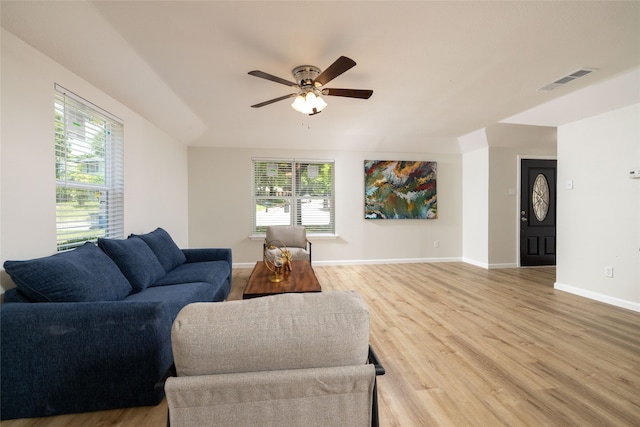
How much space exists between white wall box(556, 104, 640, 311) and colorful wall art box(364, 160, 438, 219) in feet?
6.66

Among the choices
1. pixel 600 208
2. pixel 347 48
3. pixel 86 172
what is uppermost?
pixel 347 48

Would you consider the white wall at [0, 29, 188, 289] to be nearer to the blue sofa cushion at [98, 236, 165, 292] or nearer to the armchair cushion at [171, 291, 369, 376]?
the blue sofa cushion at [98, 236, 165, 292]

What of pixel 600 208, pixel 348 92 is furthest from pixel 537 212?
pixel 348 92

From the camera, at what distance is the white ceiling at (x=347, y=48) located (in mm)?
1718

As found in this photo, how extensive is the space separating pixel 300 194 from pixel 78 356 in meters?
4.05

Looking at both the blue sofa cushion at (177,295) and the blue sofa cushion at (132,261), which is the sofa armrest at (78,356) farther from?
the blue sofa cushion at (132,261)

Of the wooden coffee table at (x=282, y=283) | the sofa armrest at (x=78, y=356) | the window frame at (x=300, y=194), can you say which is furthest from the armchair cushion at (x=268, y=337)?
the window frame at (x=300, y=194)

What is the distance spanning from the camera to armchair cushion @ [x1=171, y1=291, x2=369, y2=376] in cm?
72

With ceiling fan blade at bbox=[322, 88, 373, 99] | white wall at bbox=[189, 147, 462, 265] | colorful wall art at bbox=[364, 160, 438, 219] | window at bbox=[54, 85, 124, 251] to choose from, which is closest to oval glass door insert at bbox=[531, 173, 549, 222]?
white wall at bbox=[189, 147, 462, 265]

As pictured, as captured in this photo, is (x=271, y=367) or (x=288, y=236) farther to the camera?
(x=288, y=236)

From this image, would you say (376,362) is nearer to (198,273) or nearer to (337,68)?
(337,68)

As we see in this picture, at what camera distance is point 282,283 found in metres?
2.55

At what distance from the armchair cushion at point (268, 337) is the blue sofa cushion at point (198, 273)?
6.44ft

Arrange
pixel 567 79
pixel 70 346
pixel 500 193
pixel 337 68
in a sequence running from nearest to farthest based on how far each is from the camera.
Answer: pixel 70 346 → pixel 337 68 → pixel 567 79 → pixel 500 193
